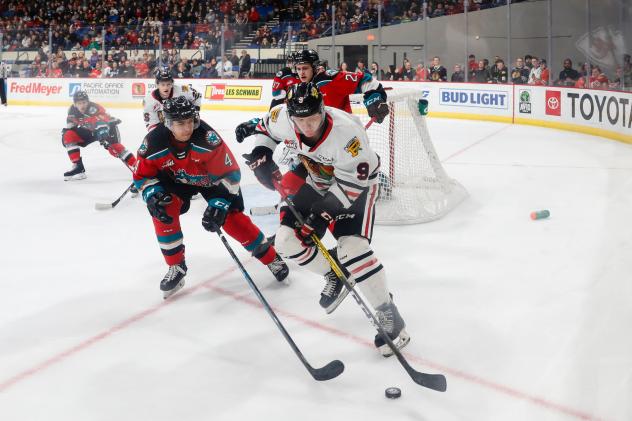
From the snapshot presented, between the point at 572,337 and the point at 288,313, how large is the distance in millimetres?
1263

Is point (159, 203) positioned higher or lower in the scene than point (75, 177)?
higher

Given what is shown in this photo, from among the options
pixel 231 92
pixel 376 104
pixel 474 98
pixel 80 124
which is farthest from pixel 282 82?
pixel 231 92

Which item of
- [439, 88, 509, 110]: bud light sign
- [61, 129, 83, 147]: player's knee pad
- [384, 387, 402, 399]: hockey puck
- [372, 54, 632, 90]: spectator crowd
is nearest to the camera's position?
[384, 387, 402, 399]: hockey puck

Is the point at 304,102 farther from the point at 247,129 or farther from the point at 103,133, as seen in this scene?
the point at 103,133

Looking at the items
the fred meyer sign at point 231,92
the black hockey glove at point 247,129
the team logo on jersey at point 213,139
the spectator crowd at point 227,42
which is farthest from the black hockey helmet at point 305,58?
the fred meyer sign at point 231,92

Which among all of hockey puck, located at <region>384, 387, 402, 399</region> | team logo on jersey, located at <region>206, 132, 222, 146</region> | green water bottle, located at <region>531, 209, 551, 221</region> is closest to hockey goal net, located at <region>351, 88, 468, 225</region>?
green water bottle, located at <region>531, 209, 551, 221</region>

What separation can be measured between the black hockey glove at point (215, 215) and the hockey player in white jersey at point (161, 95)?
93.6 inches

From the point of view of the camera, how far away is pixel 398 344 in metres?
2.75

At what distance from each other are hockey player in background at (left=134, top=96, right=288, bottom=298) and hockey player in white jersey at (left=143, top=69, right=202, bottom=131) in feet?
6.76

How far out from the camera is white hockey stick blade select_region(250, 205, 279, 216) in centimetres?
508

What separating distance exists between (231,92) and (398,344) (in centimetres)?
1068

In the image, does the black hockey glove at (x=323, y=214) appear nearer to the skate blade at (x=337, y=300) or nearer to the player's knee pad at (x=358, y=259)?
the player's knee pad at (x=358, y=259)

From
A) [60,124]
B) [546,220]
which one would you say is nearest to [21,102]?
[60,124]

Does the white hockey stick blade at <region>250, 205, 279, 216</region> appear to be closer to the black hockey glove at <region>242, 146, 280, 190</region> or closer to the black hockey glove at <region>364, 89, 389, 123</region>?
the black hockey glove at <region>364, 89, 389, 123</region>
